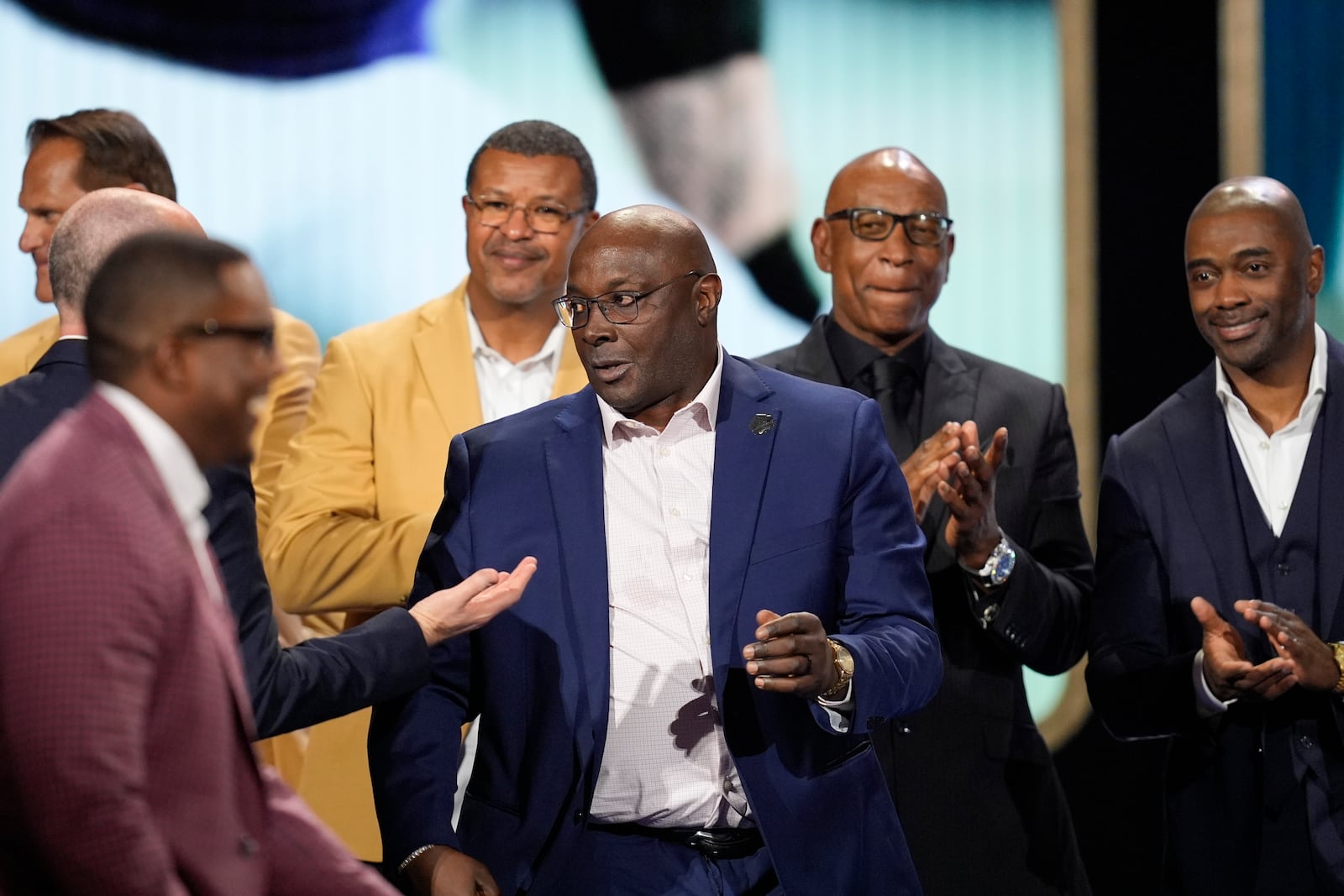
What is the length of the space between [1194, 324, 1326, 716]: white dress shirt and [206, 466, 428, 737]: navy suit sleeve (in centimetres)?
189

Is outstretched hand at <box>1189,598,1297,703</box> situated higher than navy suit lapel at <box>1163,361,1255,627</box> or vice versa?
navy suit lapel at <box>1163,361,1255,627</box>

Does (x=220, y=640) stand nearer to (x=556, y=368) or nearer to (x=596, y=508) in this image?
(x=596, y=508)

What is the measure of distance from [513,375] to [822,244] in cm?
83

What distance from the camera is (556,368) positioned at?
3.80m

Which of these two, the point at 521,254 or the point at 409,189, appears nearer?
the point at 521,254

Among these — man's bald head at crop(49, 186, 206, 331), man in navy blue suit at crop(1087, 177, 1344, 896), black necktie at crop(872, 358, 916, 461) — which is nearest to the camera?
man's bald head at crop(49, 186, 206, 331)

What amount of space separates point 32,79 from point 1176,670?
12.7 feet

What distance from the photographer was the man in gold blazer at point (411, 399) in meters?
3.48

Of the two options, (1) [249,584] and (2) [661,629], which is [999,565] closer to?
(2) [661,629]

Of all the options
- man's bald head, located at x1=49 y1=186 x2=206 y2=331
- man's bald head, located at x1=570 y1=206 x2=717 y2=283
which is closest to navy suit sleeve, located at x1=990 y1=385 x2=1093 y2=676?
man's bald head, located at x1=570 y1=206 x2=717 y2=283

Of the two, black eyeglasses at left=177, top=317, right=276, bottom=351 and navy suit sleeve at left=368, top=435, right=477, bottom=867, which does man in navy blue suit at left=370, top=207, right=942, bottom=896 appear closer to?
navy suit sleeve at left=368, top=435, right=477, bottom=867

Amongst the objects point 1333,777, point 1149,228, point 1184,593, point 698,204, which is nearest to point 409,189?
point 698,204

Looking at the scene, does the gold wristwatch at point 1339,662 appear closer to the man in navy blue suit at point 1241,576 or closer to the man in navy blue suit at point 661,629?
the man in navy blue suit at point 1241,576

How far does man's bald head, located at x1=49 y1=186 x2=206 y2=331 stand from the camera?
9.13ft
